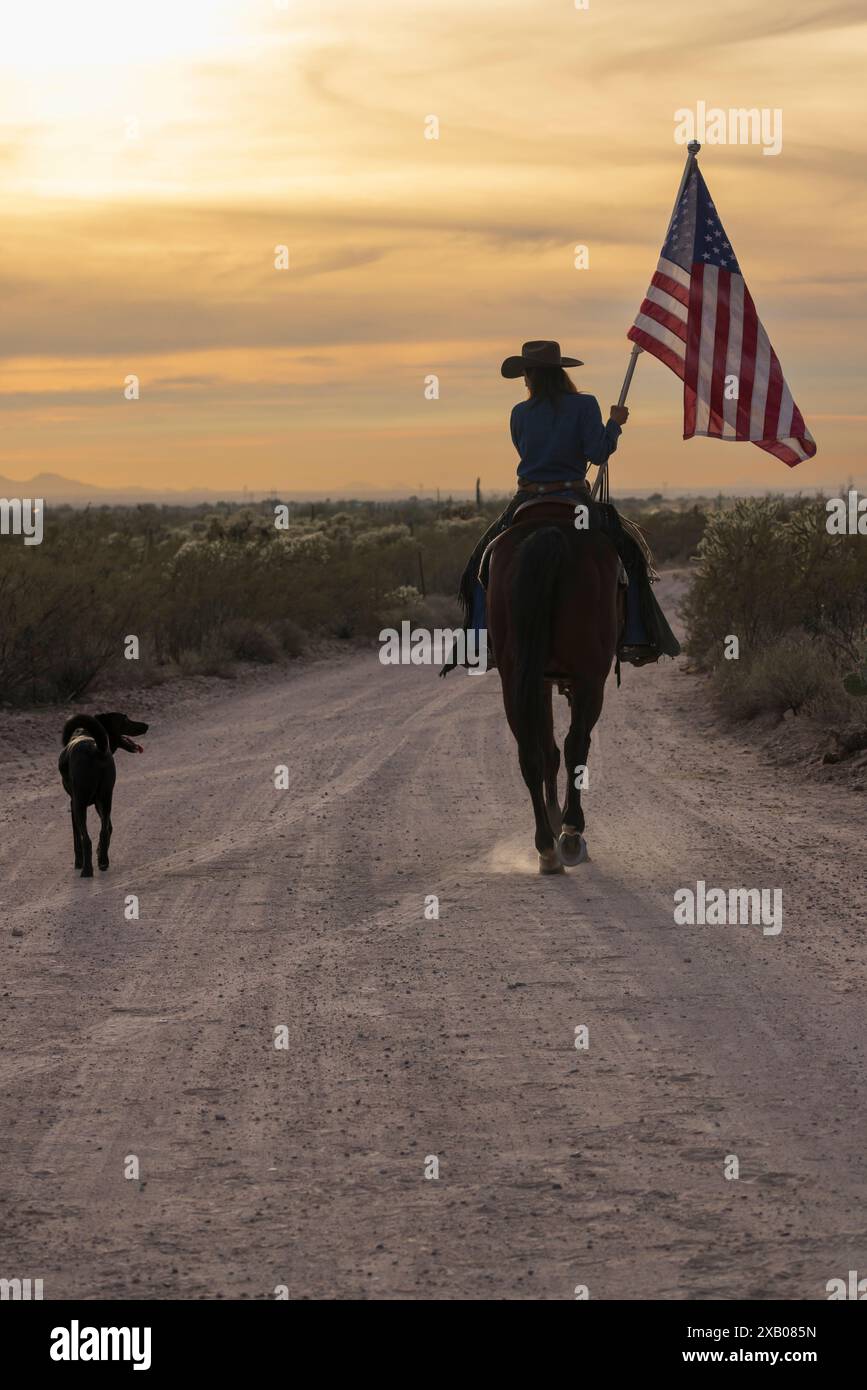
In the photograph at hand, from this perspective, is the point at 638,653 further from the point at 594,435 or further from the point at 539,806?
the point at 539,806

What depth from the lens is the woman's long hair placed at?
10.4 m

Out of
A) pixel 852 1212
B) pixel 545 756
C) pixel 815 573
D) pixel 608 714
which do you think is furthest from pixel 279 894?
pixel 815 573

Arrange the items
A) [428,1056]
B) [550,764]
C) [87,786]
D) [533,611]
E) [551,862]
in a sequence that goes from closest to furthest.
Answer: [428,1056] < [551,862] < [533,611] < [87,786] < [550,764]

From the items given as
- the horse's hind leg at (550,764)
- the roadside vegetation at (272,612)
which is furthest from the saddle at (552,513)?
the roadside vegetation at (272,612)

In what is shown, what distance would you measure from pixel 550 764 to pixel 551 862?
2.73 feet

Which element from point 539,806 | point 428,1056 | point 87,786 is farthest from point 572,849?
point 428,1056

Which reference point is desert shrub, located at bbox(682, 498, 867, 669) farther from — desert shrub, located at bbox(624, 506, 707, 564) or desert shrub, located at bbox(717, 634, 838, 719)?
desert shrub, located at bbox(624, 506, 707, 564)

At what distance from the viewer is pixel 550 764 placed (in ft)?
34.1

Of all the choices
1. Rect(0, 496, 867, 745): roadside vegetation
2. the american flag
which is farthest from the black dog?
Rect(0, 496, 867, 745): roadside vegetation

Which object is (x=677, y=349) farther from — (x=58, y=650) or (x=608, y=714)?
(x=58, y=650)

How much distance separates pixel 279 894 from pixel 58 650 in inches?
482

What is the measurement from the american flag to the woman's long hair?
186 centimetres

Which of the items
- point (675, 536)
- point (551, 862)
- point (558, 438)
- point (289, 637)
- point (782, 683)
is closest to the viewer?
point (551, 862)

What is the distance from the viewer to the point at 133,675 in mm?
22141
